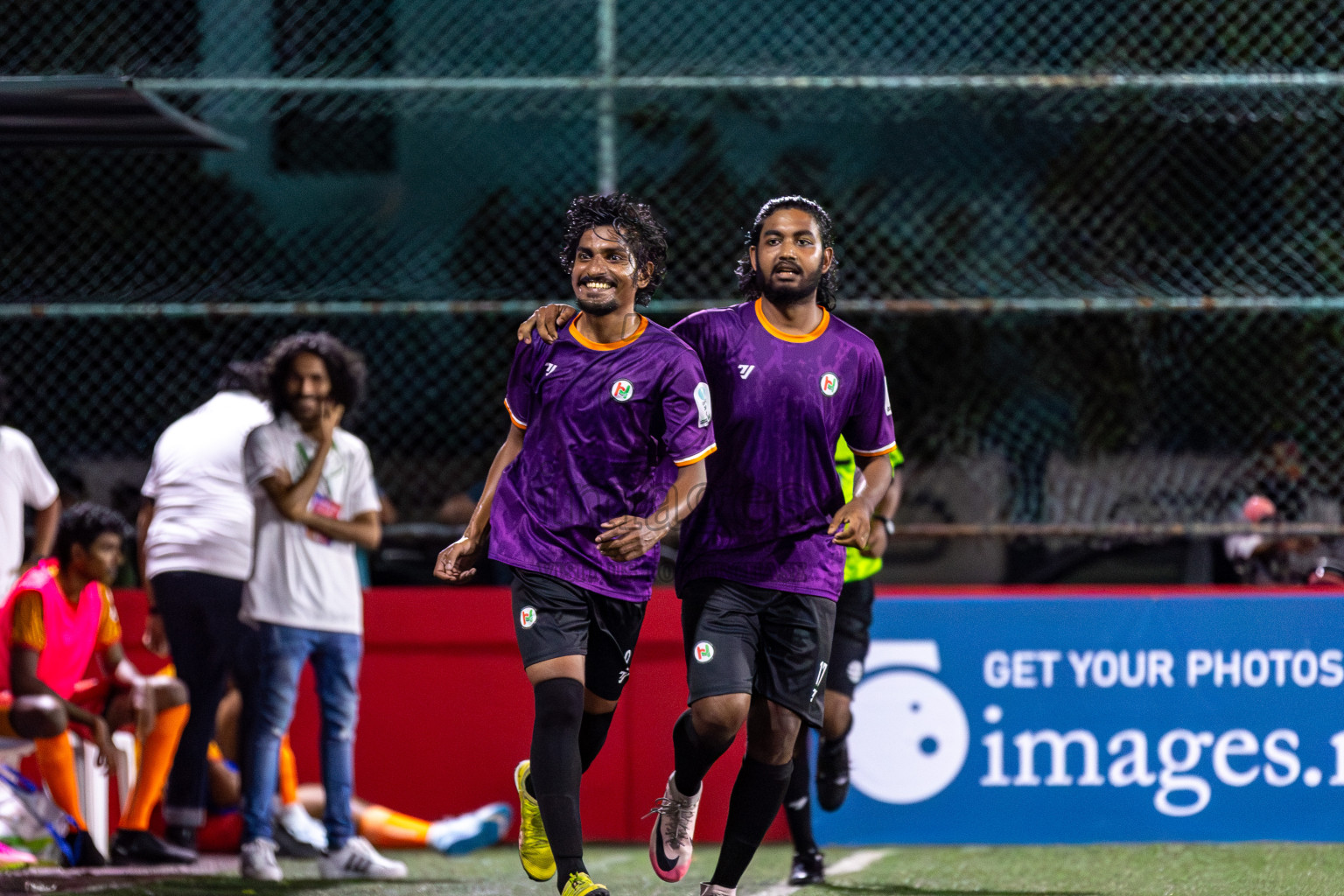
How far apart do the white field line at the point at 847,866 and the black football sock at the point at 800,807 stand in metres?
0.17

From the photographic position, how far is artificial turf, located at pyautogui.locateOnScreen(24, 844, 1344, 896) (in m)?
5.50

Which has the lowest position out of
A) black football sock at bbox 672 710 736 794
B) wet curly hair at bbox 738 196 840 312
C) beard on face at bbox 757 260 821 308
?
black football sock at bbox 672 710 736 794

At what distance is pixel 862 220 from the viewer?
8.84 m

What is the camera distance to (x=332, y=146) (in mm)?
12477

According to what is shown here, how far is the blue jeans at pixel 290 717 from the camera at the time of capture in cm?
591

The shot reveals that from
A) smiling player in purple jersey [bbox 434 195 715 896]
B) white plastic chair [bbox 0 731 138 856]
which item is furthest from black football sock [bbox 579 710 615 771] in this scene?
white plastic chair [bbox 0 731 138 856]

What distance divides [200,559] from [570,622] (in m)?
2.66

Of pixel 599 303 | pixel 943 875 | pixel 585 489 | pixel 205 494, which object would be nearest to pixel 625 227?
pixel 599 303

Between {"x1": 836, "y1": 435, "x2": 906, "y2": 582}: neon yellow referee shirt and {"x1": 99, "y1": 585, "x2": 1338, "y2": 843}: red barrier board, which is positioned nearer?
{"x1": 836, "y1": 435, "x2": 906, "y2": 582}: neon yellow referee shirt

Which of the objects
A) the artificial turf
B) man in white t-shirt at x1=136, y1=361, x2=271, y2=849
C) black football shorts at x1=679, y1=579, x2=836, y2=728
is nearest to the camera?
black football shorts at x1=679, y1=579, x2=836, y2=728

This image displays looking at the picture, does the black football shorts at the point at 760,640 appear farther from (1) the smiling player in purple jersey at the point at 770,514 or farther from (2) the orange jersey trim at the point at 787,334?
(2) the orange jersey trim at the point at 787,334

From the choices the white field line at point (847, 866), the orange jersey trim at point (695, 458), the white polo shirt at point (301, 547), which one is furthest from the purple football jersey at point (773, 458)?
the white polo shirt at point (301, 547)

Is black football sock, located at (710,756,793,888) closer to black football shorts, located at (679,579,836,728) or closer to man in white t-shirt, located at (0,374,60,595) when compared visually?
black football shorts, located at (679,579,836,728)

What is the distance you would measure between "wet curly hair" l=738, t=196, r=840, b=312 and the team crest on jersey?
1.73 feet
